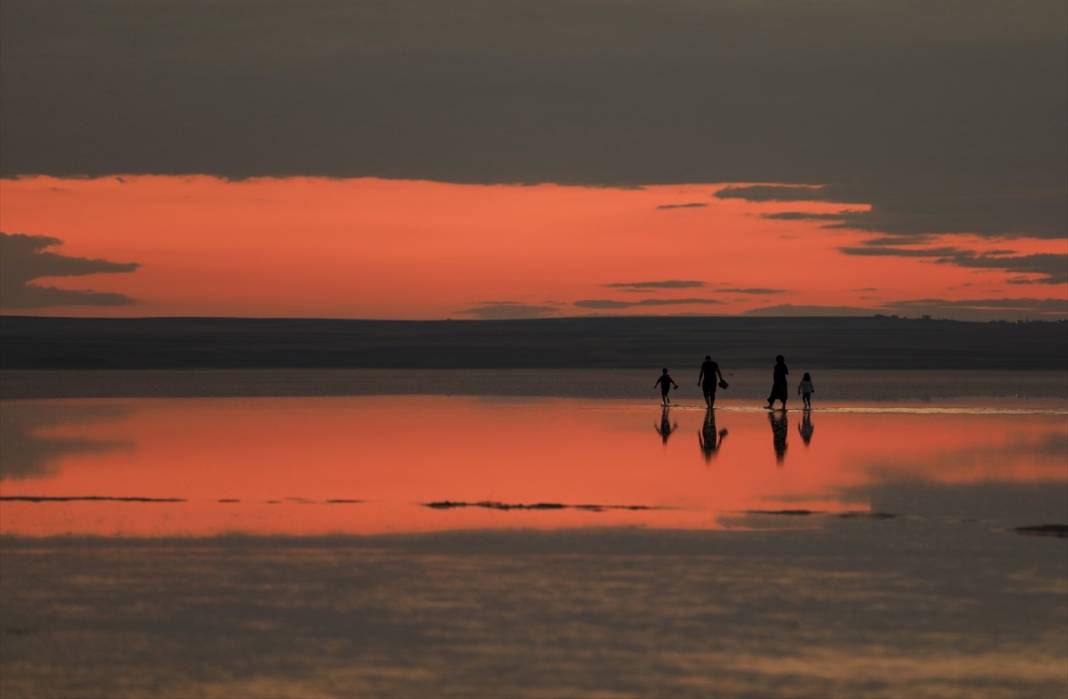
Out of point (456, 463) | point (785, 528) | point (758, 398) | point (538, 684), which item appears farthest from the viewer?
point (758, 398)

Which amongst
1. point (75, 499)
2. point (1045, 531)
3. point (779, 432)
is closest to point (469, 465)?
point (75, 499)

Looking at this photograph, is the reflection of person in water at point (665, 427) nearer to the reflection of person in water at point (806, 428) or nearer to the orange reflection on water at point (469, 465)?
the orange reflection on water at point (469, 465)

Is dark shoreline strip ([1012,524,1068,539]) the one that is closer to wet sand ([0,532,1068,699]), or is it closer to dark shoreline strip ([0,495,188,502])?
wet sand ([0,532,1068,699])

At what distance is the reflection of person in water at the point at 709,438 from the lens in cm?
3011

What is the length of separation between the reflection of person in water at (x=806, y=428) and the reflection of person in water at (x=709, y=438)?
157 centimetres

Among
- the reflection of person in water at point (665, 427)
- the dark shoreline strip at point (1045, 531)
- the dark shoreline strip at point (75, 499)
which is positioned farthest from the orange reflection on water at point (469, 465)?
the dark shoreline strip at point (1045, 531)

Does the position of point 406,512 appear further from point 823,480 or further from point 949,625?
point 949,625

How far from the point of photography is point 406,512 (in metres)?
20.5

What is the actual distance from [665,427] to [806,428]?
9.79 feet

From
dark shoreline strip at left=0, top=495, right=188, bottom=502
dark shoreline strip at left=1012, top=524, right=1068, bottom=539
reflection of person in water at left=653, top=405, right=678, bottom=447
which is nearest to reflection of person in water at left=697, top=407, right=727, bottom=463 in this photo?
reflection of person in water at left=653, top=405, right=678, bottom=447

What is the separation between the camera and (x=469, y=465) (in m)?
26.8

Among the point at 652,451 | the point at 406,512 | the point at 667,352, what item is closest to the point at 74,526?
the point at 406,512

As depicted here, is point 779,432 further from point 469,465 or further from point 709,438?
point 469,465

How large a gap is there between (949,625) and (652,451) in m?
16.8
